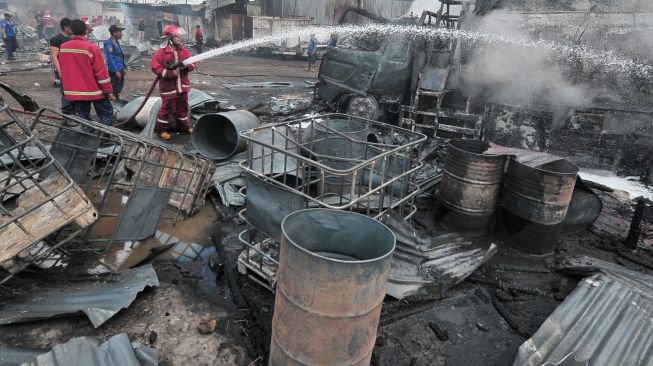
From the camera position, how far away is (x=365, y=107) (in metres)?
8.47

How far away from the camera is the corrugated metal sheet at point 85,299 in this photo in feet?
9.96

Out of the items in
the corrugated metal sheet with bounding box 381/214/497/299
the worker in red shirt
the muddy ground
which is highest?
the worker in red shirt

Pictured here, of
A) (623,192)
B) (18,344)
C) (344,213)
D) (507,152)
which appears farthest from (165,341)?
(623,192)

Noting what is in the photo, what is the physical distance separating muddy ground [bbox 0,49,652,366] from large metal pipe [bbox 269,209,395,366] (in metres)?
0.76

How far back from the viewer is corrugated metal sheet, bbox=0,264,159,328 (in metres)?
3.04

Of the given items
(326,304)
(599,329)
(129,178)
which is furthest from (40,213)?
(599,329)

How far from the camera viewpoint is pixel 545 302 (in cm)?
388

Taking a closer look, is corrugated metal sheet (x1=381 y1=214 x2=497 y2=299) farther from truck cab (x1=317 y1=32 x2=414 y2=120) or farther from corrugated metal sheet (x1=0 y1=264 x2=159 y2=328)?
truck cab (x1=317 y1=32 x2=414 y2=120)

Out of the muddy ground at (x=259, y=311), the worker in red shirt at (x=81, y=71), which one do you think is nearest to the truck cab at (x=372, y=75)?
the muddy ground at (x=259, y=311)

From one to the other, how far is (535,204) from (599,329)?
5.75 ft

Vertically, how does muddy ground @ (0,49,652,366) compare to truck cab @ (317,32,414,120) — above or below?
below

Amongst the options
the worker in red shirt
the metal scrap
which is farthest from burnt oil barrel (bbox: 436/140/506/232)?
the worker in red shirt

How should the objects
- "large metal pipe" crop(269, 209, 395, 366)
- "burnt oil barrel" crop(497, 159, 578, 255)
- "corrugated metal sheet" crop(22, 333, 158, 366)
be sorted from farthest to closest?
1. "burnt oil barrel" crop(497, 159, 578, 255)
2. "corrugated metal sheet" crop(22, 333, 158, 366)
3. "large metal pipe" crop(269, 209, 395, 366)

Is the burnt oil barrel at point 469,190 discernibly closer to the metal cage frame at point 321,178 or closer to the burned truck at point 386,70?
the metal cage frame at point 321,178
